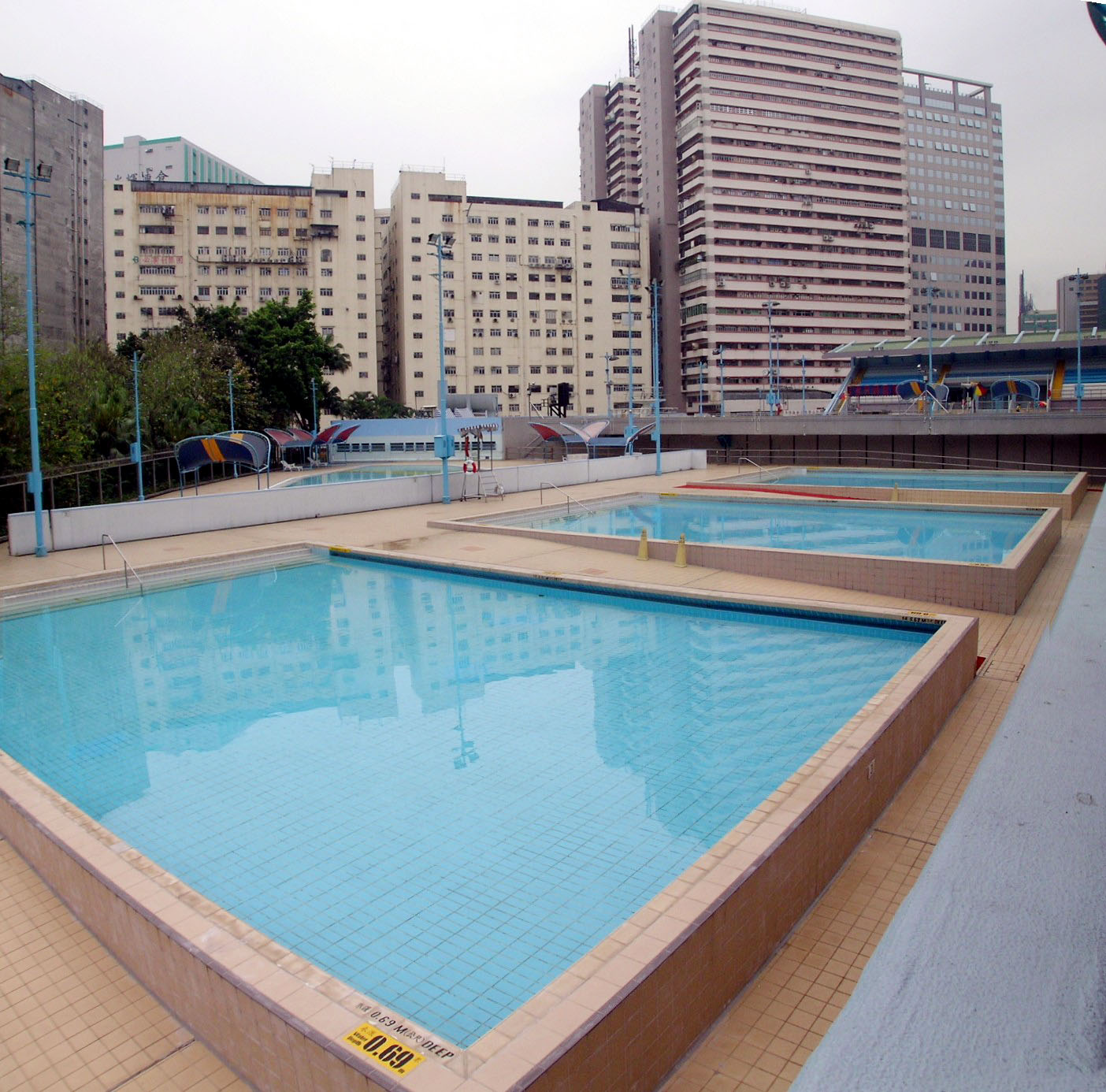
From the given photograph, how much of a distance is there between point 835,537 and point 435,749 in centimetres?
1215

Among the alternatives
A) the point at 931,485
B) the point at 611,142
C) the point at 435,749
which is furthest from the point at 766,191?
the point at 435,749

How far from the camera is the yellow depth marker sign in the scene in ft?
9.65

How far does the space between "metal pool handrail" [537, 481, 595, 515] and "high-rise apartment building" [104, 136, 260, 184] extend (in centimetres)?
10222

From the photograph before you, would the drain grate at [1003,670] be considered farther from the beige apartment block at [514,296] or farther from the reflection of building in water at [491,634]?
the beige apartment block at [514,296]

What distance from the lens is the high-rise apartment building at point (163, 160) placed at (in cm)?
11893

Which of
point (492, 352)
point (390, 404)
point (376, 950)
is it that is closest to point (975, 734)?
point (376, 950)

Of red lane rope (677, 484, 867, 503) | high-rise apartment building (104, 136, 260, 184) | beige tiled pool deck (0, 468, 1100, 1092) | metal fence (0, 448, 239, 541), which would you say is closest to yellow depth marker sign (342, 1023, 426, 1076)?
beige tiled pool deck (0, 468, 1100, 1092)

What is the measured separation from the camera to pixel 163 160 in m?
131

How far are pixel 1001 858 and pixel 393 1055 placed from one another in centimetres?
246

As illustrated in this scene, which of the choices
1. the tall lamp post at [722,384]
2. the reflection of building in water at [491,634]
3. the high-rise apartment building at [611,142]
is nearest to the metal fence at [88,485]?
the reflection of building in water at [491,634]

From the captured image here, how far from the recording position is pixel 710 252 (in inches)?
3420

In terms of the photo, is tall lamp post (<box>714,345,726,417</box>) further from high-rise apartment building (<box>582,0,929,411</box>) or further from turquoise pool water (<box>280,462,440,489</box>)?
turquoise pool water (<box>280,462,440,489</box>)

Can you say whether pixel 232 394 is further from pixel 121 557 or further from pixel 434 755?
pixel 434 755

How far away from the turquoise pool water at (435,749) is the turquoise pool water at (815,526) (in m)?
5.39
